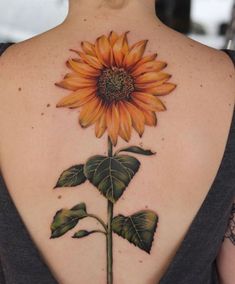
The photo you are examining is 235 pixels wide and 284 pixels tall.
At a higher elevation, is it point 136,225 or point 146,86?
point 146,86

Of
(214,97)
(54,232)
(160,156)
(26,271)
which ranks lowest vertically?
(26,271)

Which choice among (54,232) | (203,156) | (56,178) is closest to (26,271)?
(54,232)

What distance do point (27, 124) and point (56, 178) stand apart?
0.12 metres

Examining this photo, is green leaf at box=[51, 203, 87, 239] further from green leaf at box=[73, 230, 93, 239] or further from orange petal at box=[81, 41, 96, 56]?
orange petal at box=[81, 41, 96, 56]

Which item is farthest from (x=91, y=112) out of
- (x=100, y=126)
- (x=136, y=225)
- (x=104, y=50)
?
(x=136, y=225)

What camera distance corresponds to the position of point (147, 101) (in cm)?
83

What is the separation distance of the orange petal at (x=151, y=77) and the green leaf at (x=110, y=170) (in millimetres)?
152

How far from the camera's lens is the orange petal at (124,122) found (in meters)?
0.82

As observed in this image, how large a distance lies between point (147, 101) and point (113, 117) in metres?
0.07

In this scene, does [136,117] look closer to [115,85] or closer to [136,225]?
[115,85]

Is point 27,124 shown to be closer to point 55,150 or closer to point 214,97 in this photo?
point 55,150

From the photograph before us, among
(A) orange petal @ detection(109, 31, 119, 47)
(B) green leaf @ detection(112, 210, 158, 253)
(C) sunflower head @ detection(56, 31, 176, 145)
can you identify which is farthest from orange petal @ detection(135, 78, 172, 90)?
(B) green leaf @ detection(112, 210, 158, 253)

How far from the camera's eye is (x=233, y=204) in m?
0.91

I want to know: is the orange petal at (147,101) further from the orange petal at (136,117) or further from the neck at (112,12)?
the neck at (112,12)
